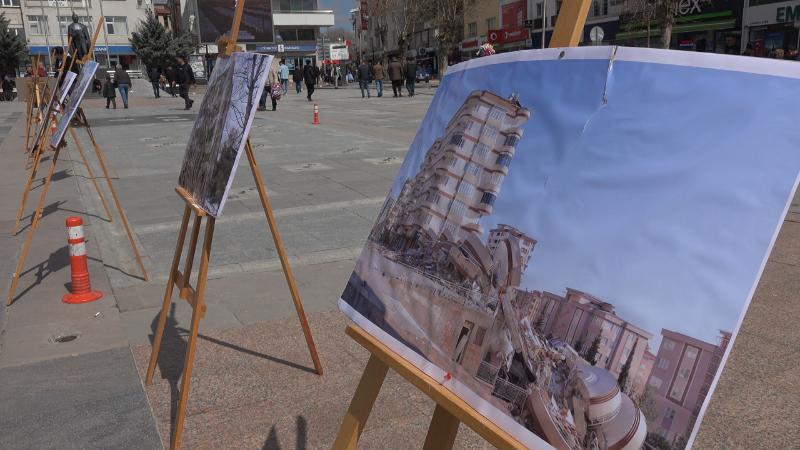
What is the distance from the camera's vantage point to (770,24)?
3256 cm

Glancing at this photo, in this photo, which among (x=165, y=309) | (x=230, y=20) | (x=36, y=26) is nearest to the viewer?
(x=165, y=309)

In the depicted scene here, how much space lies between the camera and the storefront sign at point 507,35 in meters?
54.2

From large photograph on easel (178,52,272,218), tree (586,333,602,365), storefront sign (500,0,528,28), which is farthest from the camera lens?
storefront sign (500,0,528,28)

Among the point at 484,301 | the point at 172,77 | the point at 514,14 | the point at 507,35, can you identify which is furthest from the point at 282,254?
the point at 514,14

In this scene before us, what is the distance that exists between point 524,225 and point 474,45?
63458mm

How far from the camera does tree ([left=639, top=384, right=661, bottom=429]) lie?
136cm

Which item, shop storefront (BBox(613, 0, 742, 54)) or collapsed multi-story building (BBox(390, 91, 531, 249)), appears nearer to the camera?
collapsed multi-story building (BBox(390, 91, 531, 249))

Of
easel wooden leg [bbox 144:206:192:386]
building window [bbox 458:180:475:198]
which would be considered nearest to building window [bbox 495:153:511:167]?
building window [bbox 458:180:475:198]

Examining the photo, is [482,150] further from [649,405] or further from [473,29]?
[473,29]

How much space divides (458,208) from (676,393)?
783 mm

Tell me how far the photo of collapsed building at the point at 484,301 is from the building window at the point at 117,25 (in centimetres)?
8058

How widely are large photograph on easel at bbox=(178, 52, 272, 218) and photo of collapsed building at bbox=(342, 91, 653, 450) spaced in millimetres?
1224

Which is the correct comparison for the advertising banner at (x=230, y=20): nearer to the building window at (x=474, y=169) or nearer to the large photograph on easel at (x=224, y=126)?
the large photograph on easel at (x=224, y=126)

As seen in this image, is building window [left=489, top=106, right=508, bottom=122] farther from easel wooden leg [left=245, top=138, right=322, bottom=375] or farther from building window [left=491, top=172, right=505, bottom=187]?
easel wooden leg [left=245, top=138, right=322, bottom=375]
